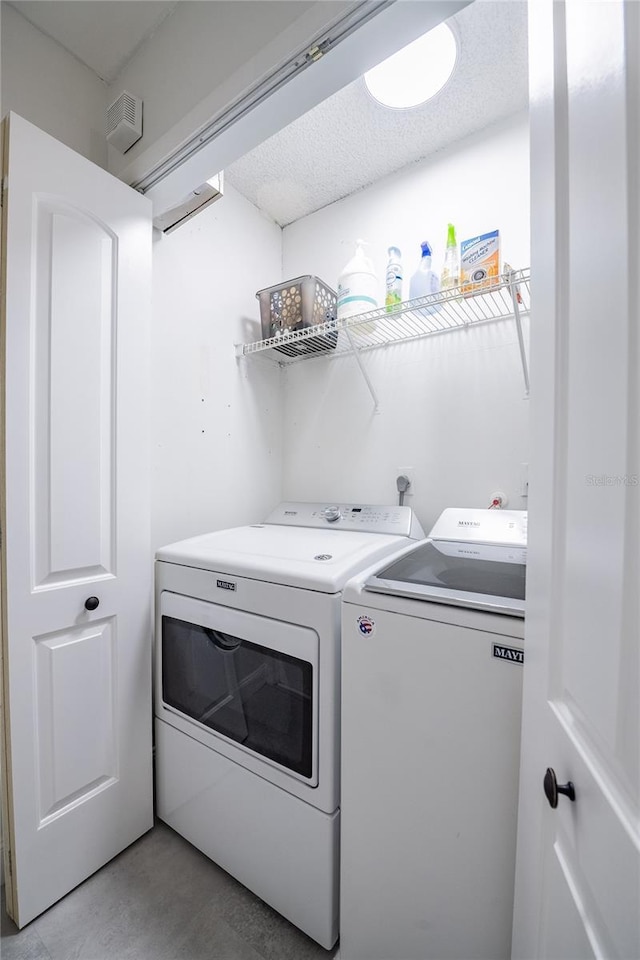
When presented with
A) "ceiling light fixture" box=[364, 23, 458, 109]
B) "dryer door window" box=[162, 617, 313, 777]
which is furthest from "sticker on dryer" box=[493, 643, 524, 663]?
"ceiling light fixture" box=[364, 23, 458, 109]

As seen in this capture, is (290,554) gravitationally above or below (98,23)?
below

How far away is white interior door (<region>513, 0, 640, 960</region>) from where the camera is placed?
0.38 metres

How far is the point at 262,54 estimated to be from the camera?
3.48 feet

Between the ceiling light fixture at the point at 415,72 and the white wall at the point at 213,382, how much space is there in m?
0.86

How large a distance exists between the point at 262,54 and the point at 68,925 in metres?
2.53

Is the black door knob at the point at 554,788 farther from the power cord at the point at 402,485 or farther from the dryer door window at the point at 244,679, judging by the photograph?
the power cord at the point at 402,485

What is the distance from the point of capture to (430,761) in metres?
0.89

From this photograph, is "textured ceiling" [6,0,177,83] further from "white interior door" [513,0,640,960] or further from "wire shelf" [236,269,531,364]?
"white interior door" [513,0,640,960]

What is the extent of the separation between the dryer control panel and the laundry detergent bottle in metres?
0.84

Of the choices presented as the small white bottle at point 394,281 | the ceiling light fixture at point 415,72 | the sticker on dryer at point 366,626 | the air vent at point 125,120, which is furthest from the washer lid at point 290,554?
the ceiling light fixture at point 415,72

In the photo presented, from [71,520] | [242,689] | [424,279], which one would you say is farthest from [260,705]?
[424,279]

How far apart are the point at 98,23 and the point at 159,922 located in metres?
2.88

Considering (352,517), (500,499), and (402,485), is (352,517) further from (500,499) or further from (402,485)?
(500,499)

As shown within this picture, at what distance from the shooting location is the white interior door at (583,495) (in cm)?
38
